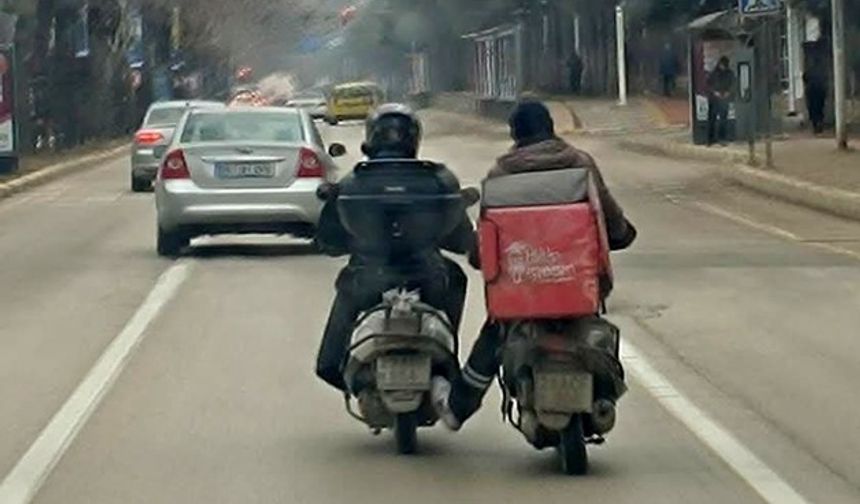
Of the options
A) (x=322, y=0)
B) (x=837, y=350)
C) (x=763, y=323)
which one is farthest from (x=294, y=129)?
(x=322, y=0)

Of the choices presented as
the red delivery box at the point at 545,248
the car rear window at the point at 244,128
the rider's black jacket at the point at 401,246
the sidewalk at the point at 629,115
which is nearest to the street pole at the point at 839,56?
the car rear window at the point at 244,128

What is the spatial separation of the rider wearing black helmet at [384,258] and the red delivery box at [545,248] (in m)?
0.70

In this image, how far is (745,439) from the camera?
11383mm

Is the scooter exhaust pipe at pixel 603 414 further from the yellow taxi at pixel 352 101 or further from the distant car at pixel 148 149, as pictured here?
the yellow taxi at pixel 352 101

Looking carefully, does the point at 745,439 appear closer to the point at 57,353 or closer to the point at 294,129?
the point at 57,353

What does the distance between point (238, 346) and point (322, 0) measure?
11459cm

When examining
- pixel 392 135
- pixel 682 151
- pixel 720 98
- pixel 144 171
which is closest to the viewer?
pixel 392 135

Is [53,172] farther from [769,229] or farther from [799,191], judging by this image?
[769,229]

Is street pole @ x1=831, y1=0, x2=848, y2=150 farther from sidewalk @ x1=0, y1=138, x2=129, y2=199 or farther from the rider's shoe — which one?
the rider's shoe

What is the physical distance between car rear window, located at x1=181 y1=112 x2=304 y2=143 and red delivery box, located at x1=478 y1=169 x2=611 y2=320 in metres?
13.0

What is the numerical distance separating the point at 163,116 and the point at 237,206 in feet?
60.6

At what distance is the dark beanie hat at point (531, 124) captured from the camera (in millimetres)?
10500

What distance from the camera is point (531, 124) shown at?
10.5 metres

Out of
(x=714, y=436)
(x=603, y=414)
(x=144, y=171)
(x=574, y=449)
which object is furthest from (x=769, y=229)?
(x=603, y=414)
